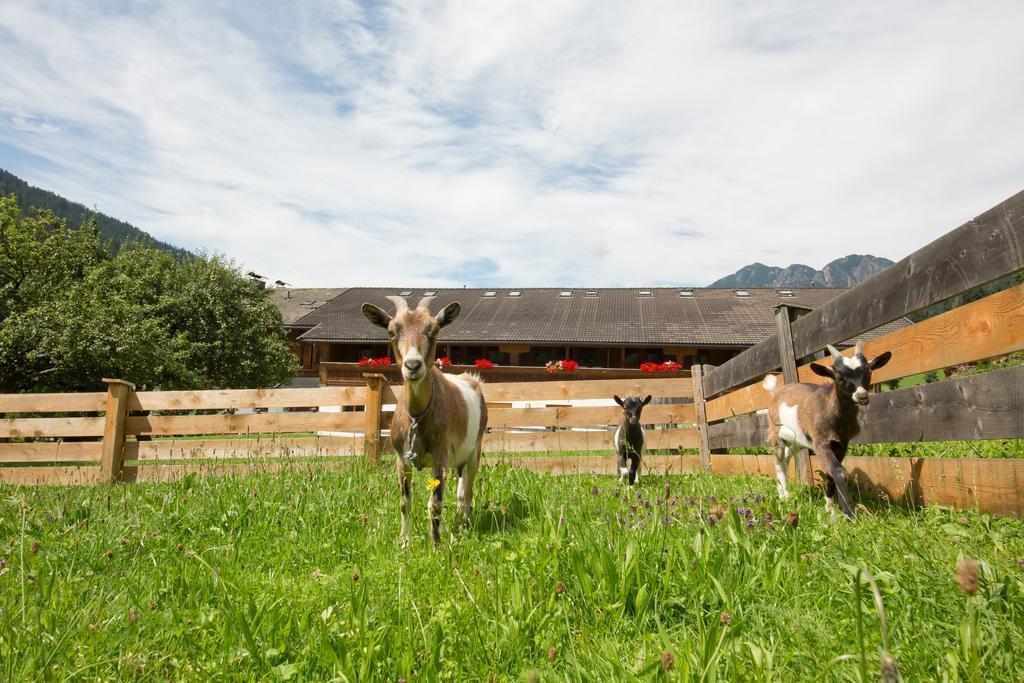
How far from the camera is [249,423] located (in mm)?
9844

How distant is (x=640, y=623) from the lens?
242cm

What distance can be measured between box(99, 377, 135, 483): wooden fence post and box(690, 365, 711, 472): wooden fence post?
30.2 ft

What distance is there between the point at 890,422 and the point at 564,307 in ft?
123

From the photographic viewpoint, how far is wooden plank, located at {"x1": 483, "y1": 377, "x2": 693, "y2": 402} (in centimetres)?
1018

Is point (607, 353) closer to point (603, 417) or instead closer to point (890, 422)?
point (603, 417)

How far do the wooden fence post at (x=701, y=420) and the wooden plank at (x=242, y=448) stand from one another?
5399 mm

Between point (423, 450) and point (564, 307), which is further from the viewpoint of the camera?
point (564, 307)

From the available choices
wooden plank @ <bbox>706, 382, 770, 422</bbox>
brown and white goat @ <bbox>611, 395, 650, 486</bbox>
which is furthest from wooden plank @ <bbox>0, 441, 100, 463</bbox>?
wooden plank @ <bbox>706, 382, 770, 422</bbox>

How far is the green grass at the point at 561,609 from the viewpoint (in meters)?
2.03

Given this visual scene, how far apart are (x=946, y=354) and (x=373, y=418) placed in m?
7.55

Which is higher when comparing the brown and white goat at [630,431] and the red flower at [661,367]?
the red flower at [661,367]

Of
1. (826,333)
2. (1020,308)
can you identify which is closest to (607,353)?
(826,333)

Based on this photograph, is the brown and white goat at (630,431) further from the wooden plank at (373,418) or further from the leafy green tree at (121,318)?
the leafy green tree at (121,318)

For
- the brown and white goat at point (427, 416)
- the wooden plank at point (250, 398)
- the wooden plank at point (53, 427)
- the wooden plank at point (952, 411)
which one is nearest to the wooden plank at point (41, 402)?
the wooden plank at point (53, 427)
